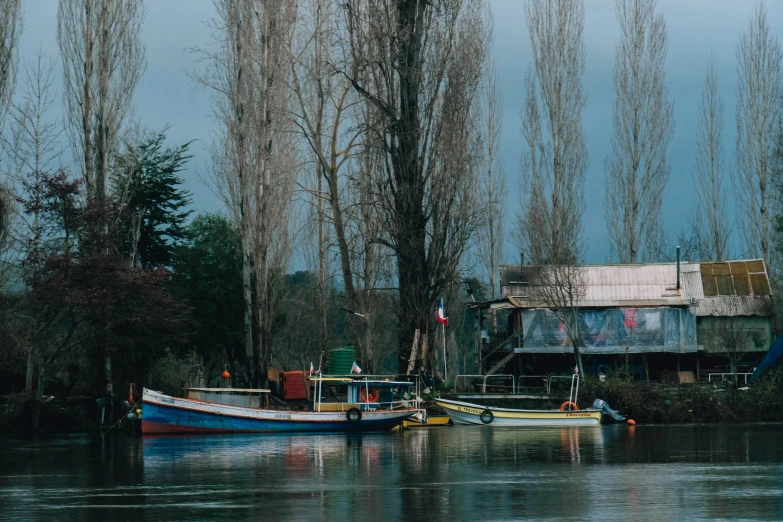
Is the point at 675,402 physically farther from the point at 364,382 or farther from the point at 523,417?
the point at 364,382

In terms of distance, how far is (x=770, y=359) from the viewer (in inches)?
1806

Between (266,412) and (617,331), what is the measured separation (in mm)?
20525

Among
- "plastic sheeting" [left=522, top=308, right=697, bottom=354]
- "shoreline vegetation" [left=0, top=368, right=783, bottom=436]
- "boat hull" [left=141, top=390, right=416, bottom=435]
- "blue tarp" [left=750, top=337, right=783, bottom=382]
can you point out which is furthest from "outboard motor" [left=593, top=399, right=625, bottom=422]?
"boat hull" [left=141, top=390, right=416, bottom=435]

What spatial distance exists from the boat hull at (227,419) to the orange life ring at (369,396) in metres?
1.01

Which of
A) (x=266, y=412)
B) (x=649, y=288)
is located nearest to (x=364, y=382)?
(x=266, y=412)

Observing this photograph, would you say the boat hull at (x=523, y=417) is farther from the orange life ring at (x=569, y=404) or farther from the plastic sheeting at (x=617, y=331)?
the plastic sheeting at (x=617, y=331)

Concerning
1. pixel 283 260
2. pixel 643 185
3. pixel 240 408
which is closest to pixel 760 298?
pixel 643 185

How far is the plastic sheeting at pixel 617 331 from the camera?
47969mm

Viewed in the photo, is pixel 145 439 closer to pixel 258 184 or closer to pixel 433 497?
pixel 258 184

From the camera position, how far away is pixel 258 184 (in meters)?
39.3

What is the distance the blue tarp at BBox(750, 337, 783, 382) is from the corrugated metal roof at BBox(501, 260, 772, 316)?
10.7ft

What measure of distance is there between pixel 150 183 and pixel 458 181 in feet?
52.1

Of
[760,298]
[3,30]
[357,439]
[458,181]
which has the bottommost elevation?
[357,439]

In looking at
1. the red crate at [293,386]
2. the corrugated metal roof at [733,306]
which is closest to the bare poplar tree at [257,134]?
the red crate at [293,386]
